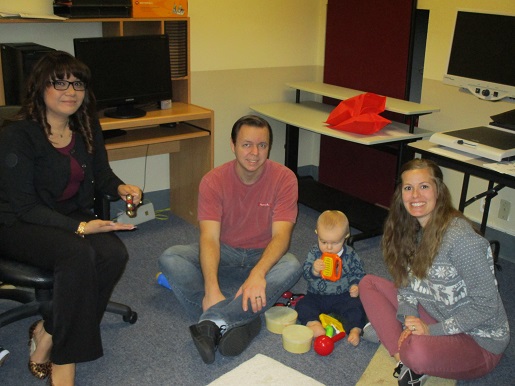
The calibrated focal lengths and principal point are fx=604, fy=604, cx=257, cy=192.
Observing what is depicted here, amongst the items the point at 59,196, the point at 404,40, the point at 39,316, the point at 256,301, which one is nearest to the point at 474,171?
the point at 256,301

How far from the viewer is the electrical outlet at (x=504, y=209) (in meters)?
3.30

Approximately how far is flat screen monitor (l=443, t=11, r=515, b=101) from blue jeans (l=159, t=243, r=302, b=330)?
48.5 inches

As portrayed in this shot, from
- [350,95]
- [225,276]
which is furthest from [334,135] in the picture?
[225,276]

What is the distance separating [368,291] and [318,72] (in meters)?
2.34

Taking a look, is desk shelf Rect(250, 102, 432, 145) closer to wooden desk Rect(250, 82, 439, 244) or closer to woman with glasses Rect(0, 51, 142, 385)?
wooden desk Rect(250, 82, 439, 244)

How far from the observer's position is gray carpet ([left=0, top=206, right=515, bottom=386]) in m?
2.22

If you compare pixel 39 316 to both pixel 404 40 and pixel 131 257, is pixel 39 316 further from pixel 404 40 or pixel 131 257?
pixel 404 40

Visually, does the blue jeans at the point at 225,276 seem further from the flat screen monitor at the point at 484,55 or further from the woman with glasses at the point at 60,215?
the flat screen monitor at the point at 484,55

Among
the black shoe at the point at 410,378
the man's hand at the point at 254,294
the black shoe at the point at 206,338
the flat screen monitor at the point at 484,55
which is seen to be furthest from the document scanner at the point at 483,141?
the black shoe at the point at 206,338

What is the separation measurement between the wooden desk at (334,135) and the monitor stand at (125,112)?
0.87 meters

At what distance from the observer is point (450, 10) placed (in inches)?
132

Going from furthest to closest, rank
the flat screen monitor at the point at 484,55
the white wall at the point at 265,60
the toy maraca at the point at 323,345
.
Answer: the white wall at the point at 265,60 → the flat screen monitor at the point at 484,55 → the toy maraca at the point at 323,345

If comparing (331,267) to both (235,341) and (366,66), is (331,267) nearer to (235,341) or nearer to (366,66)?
(235,341)

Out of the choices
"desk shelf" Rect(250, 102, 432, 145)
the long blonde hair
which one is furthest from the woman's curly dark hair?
"desk shelf" Rect(250, 102, 432, 145)
